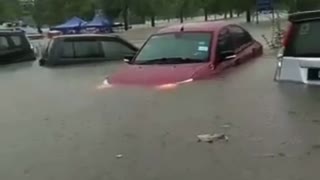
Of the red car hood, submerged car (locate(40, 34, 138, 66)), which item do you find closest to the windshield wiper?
the red car hood

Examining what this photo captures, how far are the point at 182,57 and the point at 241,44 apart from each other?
2.57 metres

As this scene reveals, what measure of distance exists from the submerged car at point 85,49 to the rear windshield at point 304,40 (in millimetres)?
9813

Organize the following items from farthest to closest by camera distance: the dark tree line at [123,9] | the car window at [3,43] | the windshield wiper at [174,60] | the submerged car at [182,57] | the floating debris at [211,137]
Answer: the dark tree line at [123,9] < the car window at [3,43] < the windshield wiper at [174,60] < the submerged car at [182,57] < the floating debris at [211,137]

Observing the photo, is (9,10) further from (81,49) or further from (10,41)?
(81,49)

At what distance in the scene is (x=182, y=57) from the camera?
1129 cm

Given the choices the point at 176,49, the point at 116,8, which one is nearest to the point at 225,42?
the point at 176,49

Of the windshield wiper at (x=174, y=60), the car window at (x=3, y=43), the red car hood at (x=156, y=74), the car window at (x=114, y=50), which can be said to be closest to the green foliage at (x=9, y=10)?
the car window at (x=3, y=43)

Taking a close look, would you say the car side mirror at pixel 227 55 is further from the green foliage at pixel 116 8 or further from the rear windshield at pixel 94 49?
the green foliage at pixel 116 8

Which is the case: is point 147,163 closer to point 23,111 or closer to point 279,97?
point 279,97

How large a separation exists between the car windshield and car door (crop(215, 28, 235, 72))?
0.20 metres

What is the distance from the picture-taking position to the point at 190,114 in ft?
27.3

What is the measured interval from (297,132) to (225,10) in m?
48.5

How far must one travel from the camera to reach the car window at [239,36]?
13188 mm

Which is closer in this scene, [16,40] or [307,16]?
[307,16]
